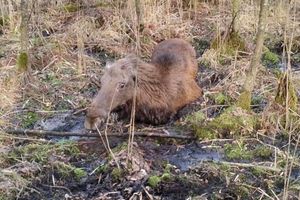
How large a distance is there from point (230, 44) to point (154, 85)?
78.5 inches

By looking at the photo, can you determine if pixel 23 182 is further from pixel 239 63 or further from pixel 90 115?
pixel 239 63

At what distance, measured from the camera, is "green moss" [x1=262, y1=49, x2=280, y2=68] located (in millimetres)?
6902

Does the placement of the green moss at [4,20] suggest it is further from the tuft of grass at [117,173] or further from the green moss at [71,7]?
the tuft of grass at [117,173]

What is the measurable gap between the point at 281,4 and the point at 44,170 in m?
4.87

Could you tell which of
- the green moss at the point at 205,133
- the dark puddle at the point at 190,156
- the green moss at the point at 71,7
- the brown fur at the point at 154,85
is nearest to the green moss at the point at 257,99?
the brown fur at the point at 154,85

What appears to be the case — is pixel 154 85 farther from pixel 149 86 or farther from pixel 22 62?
pixel 22 62

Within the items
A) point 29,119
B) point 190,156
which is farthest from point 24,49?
point 190,156

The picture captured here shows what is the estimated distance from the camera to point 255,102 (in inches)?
222

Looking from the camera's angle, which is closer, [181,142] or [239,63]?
[181,142]

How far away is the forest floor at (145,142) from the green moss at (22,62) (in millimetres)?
91

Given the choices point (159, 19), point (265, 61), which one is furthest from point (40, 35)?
point (265, 61)

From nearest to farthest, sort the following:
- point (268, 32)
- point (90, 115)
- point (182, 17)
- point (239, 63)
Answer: point (90, 115), point (239, 63), point (268, 32), point (182, 17)

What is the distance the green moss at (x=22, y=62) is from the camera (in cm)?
618

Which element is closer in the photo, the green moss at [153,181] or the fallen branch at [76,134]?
the green moss at [153,181]
